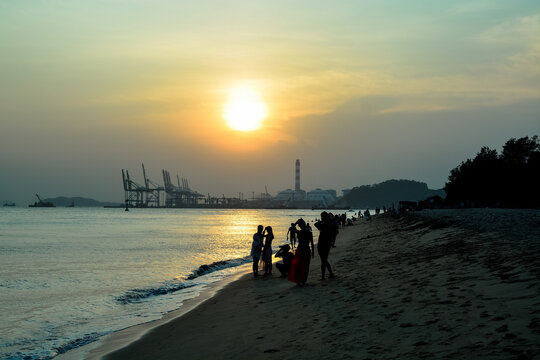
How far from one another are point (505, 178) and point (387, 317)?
63677 millimetres

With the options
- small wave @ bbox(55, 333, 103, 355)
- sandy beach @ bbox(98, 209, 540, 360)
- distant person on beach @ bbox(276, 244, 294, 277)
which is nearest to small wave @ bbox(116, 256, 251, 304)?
sandy beach @ bbox(98, 209, 540, 360)

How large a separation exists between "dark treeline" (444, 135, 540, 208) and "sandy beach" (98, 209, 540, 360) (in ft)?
163

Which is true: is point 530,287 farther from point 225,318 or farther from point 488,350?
point 225,318

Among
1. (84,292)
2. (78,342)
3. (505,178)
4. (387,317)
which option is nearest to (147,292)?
(84,292)

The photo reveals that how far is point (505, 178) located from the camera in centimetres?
6344

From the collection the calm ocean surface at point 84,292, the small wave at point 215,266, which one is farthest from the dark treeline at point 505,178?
the calm ocean surface at point 84,292

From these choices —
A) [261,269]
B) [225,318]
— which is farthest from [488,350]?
[261,269]

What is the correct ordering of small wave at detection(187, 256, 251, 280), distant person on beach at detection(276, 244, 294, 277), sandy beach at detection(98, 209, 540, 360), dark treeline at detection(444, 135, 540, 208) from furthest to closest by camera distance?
dark treeline at detection(444, 135, 540, 208), small wave at detection(187, 256, 251, 280), distant person on beach at detection(276, 244, 294, 277), sandy beach at detection(98, 209, 540, 360)

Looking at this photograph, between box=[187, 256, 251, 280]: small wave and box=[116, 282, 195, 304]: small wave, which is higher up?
box=[116, 282, 195, 304]: small wave

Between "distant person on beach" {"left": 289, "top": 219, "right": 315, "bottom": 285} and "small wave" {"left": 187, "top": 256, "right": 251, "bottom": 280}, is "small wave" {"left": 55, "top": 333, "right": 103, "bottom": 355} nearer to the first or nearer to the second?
"distant person on beach" {"left": 289, "top": 219, "right": 315, "bottom": 285}

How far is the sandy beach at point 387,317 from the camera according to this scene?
5.46 m

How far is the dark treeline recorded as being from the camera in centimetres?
5888

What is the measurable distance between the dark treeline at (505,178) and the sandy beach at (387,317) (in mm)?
49631

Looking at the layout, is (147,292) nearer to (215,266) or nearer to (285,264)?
(285,264)
